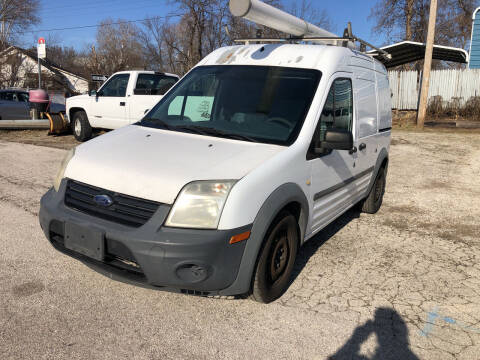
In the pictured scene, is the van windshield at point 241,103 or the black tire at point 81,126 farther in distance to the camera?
the black tire at point 81,126

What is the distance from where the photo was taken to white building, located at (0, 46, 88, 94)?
109ft

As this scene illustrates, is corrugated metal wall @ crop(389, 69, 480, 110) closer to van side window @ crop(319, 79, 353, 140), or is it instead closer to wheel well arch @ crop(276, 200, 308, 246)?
van side window @ crop(319, 79, 353, 140)

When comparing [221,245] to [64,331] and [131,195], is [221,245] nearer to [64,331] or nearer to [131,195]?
[131,195]

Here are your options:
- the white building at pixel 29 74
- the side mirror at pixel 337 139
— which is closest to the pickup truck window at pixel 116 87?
the side mirror at pixel 337 139

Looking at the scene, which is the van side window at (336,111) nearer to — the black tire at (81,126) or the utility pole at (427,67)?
the black tire at (81,126)

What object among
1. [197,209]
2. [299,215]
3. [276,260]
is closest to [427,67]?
[299,215]

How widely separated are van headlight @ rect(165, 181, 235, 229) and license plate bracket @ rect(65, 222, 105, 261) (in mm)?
478

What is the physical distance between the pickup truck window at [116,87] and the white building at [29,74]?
18554 millimetres

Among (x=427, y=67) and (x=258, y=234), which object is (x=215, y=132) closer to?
(x=258, y=234)

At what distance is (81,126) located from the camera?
11.0 m

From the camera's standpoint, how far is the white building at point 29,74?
109 feet

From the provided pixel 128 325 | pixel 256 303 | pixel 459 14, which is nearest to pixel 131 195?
pixel 128 325

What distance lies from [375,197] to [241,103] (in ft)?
9.15

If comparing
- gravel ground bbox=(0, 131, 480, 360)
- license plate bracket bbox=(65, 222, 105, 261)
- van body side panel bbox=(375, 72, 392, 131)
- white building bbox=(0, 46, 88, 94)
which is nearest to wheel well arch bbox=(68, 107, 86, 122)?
gravel ground bbox=(0, 131, 480, 360)
